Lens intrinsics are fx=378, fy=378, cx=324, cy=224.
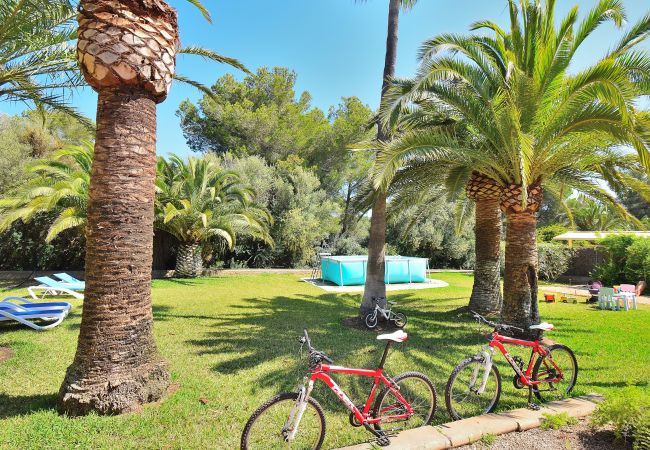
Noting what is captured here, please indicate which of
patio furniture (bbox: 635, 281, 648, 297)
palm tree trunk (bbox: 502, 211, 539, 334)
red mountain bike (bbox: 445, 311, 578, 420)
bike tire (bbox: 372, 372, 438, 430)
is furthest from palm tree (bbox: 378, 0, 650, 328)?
patio furniture (bbox: 635, 281, 648, 297)

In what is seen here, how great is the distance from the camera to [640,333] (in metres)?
8.02

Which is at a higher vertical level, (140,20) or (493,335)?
(140,20)

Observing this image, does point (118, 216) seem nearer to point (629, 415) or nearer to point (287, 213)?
point (629, 415)

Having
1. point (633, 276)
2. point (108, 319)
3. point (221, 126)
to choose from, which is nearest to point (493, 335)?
point (108, 319)

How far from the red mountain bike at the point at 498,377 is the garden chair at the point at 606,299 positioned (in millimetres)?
8280

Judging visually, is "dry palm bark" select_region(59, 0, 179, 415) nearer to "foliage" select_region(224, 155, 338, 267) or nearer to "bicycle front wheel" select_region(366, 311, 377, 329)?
"bicycle front wheel" select_region(366, 311, 377, 329)

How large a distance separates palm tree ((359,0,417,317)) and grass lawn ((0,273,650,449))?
39.4 inches

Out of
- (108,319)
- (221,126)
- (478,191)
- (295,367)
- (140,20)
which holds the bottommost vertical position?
(295,367)

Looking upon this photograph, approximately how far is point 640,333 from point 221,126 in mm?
22981

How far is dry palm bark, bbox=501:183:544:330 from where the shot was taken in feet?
23.4

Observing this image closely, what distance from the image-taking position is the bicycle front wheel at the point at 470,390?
3.91 metres

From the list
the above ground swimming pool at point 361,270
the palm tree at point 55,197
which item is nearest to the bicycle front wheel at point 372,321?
the above ground swimming pool at point 361,270

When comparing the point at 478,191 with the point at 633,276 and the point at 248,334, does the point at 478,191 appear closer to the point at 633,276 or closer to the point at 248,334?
the point at 248,334

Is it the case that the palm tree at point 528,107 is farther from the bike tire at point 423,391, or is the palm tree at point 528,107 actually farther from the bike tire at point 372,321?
the bike tire at point 423,391
